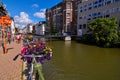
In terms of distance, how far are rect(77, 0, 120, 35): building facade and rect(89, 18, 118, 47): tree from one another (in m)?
5.47

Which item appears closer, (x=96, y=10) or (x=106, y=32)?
(x=106, y=32)

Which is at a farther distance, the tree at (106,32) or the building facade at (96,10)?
the building facade at (96,10)

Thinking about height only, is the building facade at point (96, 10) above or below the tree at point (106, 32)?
above

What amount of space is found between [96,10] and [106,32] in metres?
17.0

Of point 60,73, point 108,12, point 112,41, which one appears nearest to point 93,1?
point 108,12

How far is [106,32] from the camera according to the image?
43000 mm

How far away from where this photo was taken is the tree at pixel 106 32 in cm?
4186

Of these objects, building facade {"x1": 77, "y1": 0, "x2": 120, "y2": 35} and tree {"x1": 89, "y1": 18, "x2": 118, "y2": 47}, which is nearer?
tree {"x1": 89, "y1": 18, "x2": 118, "y2": 47}

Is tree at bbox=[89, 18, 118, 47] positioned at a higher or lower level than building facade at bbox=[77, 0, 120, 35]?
lower

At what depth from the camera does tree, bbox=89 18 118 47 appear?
4186 centimetres

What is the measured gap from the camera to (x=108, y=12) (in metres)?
52.2

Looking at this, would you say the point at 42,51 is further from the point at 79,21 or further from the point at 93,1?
the point at 79,21

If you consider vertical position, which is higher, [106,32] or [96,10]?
[96,10]

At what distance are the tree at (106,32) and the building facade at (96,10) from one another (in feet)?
17.9
